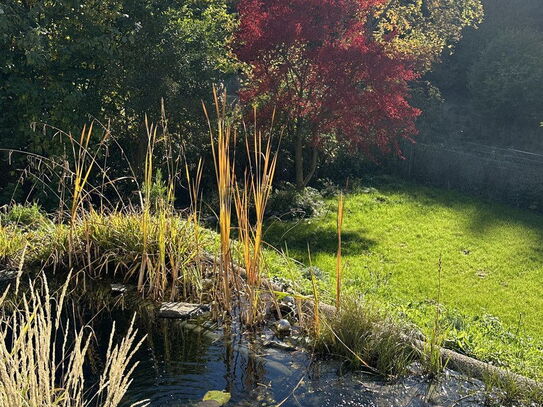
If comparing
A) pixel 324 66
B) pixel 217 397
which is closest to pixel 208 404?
pixel 217 397

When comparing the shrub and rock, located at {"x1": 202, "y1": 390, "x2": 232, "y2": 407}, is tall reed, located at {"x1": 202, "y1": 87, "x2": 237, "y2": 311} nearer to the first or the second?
rock, located at {"x1": 202, "y1": 390, "x2": 232, "y2": 407}

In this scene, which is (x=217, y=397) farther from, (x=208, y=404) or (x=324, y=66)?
(x=324, y=66)

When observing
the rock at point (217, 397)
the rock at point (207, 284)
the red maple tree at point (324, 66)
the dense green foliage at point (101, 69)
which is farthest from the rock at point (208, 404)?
the red maple tree at point (324, 66)

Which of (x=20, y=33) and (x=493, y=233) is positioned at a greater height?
(x=20, y=33)

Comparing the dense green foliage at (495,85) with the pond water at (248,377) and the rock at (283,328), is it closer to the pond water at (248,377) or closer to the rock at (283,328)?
the rock at (283,328)

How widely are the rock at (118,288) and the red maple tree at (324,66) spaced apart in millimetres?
5092

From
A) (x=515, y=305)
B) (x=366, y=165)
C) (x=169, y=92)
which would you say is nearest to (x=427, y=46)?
(x=366, y=165)

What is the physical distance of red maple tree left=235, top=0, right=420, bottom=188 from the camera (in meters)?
8.95

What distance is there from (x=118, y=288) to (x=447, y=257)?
4.58m

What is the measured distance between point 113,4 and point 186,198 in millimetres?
3054

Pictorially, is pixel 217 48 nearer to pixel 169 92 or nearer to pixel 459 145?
pixel 169 92

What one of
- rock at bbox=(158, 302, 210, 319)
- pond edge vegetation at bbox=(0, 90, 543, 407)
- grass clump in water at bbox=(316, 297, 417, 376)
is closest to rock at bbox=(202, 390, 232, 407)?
pond edge vegetation at bbox=(0, 90, 543, 407)

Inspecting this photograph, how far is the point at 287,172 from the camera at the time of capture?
36.2 ft

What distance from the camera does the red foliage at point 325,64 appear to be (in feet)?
29.3
